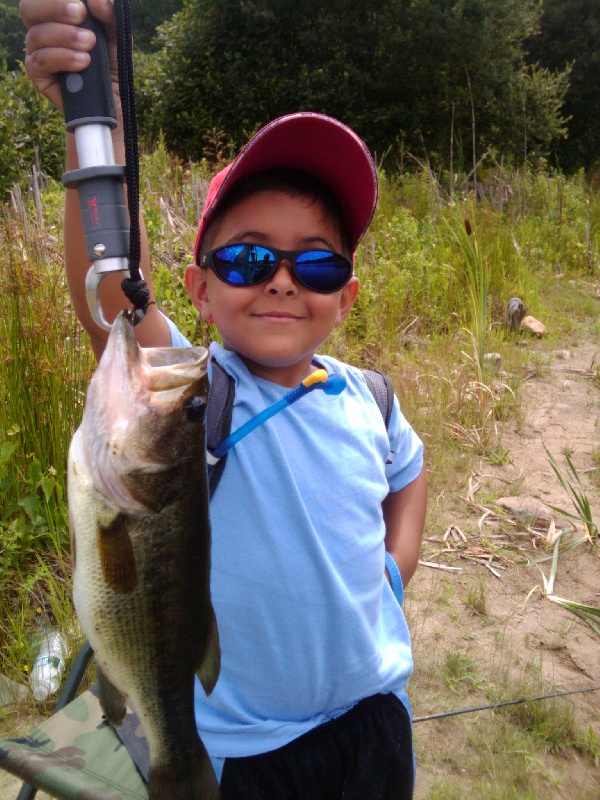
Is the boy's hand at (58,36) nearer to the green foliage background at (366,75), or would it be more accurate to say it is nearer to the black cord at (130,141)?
the black cord at (130,141)

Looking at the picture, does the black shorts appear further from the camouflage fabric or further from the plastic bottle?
the plastic bottle

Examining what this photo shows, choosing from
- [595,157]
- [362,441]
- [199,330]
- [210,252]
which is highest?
[210,252]

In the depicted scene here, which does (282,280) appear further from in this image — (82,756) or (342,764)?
(82,756)

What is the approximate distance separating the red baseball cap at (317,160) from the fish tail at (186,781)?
4.00 feet

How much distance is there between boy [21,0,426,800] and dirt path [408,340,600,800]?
0.97 meters

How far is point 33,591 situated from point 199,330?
2066 millimetres

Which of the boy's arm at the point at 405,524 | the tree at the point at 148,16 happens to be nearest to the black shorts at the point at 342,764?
the boy's arm at the point at 405,524

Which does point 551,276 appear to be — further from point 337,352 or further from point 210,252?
point 210,252

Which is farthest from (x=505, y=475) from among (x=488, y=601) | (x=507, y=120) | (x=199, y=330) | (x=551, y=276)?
(x=507, y=120)

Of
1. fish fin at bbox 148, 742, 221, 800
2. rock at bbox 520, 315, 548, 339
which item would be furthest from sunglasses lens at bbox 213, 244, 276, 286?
rock at bbox 520, 315, 548, 339

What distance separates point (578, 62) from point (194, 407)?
70.4 ft

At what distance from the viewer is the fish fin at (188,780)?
1.31 metres

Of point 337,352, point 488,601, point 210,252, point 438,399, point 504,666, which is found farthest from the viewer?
point 337,352

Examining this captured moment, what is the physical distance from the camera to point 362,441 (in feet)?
5.78
